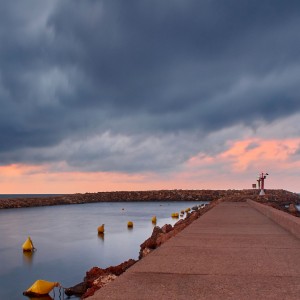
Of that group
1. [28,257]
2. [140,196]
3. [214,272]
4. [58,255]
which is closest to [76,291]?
[214,272]

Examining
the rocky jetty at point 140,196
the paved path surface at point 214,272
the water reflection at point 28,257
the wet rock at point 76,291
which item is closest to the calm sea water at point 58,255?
the water reflection at point 28,257

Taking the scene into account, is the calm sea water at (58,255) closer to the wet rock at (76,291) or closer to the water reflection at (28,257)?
the water reflection at (28,257)

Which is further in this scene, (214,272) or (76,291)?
(76,291)

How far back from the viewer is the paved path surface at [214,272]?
12.5 ft

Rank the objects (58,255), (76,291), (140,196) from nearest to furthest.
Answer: (76,291)
(58,255)
(140,196)

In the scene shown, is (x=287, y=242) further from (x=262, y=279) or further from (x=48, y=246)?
(x=48, y=246)

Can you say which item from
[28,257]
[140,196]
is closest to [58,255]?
[28,257]

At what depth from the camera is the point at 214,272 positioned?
4.75 metres

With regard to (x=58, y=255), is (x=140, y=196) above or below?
above

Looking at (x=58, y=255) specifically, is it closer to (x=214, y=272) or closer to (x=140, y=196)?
(x=214, y=272)

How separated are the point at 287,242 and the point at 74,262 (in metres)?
10.8

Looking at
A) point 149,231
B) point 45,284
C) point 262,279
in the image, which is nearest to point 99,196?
point 149,231

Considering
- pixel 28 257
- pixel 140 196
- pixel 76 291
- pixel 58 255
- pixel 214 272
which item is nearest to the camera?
pixel 214 272

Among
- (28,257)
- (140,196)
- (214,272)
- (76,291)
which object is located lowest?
(28,257)
